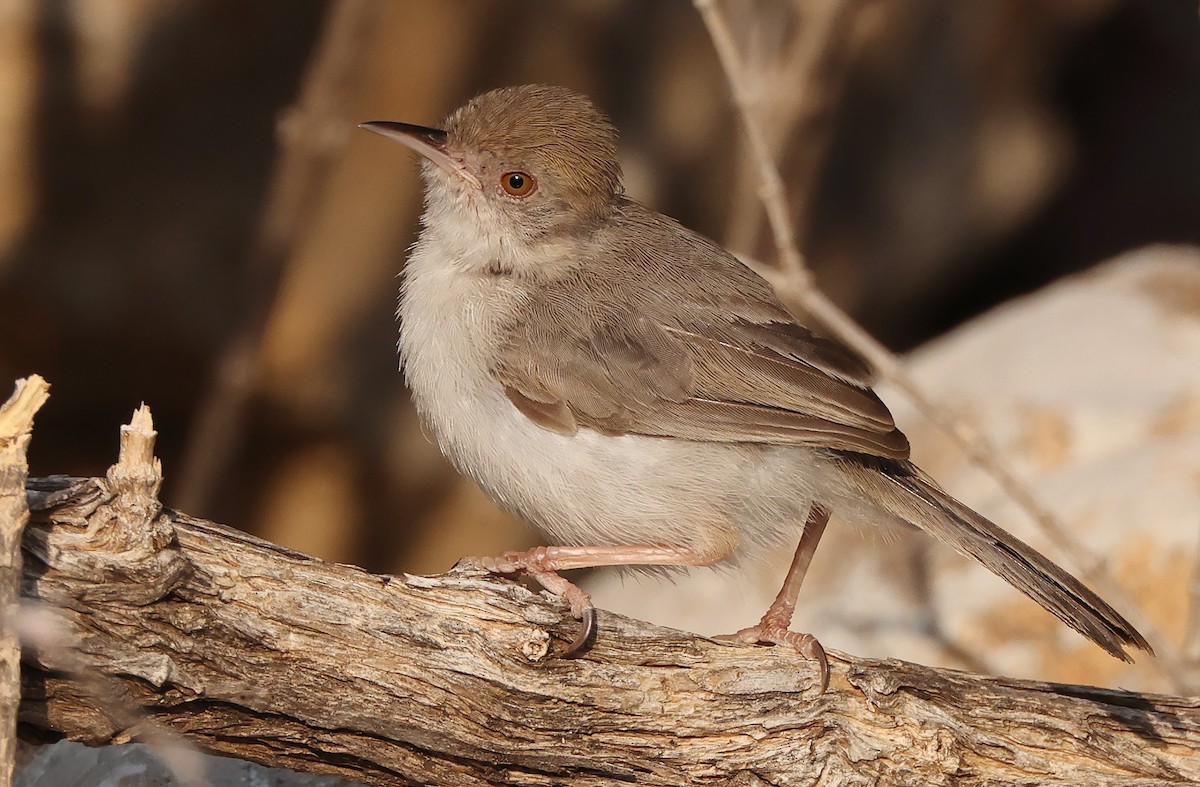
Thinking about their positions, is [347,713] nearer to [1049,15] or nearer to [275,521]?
[275,521]

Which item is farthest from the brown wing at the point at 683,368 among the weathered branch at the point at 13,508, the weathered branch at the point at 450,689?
the weathered branch at the point at 13,508

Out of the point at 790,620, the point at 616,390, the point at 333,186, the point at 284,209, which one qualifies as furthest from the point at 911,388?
the point at 333,186

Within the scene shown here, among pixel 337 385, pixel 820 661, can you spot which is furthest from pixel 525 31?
pixel 820 661

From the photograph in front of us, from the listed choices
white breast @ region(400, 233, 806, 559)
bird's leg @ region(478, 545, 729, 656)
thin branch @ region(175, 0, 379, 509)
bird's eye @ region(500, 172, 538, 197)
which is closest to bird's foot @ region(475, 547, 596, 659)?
bird's leg @ region(478, 545, 729, 656)

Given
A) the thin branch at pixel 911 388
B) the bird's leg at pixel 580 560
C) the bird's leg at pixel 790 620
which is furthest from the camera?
the thin branch at pixel 911 388

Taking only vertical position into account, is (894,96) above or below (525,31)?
above

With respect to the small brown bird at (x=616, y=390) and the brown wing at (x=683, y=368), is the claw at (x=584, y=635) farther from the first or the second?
the brown wing at (x=683, y=368)

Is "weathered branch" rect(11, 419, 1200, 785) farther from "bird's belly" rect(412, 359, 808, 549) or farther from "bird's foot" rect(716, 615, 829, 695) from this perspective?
"bird's belly" rect(412, 359, 808, 549)
